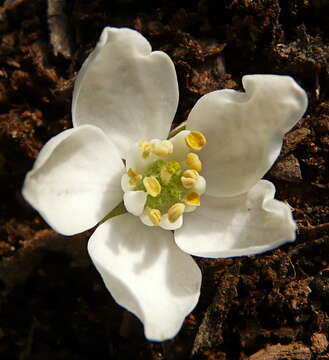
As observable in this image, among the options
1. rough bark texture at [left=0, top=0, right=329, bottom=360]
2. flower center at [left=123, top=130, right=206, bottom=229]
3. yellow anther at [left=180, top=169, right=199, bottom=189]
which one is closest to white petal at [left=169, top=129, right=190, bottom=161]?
flower center at [left=123, top=130, right=206, bottom=229]

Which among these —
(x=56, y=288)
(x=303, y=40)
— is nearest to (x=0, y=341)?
(x=56, y=288)

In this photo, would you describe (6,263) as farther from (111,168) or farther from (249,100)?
Answer: (249,100)

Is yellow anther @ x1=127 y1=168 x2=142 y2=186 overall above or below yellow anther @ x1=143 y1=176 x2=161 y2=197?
above

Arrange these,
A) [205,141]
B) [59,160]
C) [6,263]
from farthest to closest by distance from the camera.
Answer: [6,263]
[205,141]
[59,160]

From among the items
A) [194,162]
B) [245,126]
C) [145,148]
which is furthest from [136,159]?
[245,126]

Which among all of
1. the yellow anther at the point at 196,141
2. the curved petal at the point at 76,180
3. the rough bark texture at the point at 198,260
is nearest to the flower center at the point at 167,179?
the yellow anther at the point at 196,141

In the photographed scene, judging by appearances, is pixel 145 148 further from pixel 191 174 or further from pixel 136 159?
pixel 191 174

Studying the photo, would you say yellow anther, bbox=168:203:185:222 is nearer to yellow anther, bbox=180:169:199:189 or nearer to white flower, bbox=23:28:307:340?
white flower, bbox=23:28:307:340
